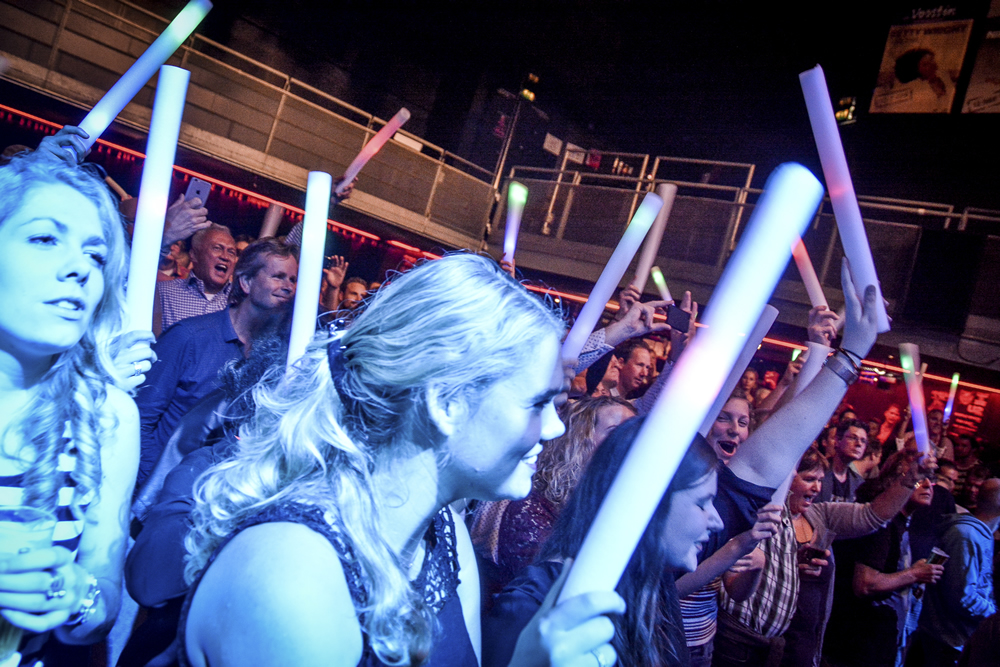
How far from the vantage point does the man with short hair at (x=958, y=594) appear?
368 cm

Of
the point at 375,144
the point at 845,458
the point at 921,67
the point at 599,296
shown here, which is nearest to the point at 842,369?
the point at 599,296

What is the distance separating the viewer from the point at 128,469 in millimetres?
1219

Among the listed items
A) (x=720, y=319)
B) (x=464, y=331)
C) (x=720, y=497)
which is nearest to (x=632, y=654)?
(x=720, y=497)

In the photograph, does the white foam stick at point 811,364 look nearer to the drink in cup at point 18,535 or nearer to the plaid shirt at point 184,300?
the drink in cup at point 18,535

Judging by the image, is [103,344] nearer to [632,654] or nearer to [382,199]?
[632,654]

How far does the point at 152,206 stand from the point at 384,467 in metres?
0.67

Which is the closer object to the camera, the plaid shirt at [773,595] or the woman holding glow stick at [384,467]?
the woman holding glow stick at [384,467]

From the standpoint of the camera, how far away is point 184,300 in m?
3.38

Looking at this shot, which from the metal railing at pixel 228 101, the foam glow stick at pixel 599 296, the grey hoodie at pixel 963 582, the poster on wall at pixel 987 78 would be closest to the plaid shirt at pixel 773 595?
the foam glow stick at pixel 599 296

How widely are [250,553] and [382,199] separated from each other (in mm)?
10402

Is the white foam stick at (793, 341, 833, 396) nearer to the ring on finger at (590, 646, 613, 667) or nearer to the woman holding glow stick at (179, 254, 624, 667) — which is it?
the woman holding glow stick at (179, 254, 624, 667)

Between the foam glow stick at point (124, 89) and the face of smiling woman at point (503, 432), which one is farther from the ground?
the foam glow stick at point (124, 89)

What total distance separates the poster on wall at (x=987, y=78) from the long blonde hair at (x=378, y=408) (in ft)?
30.1

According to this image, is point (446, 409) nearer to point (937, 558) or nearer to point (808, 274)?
point (808, 274)
